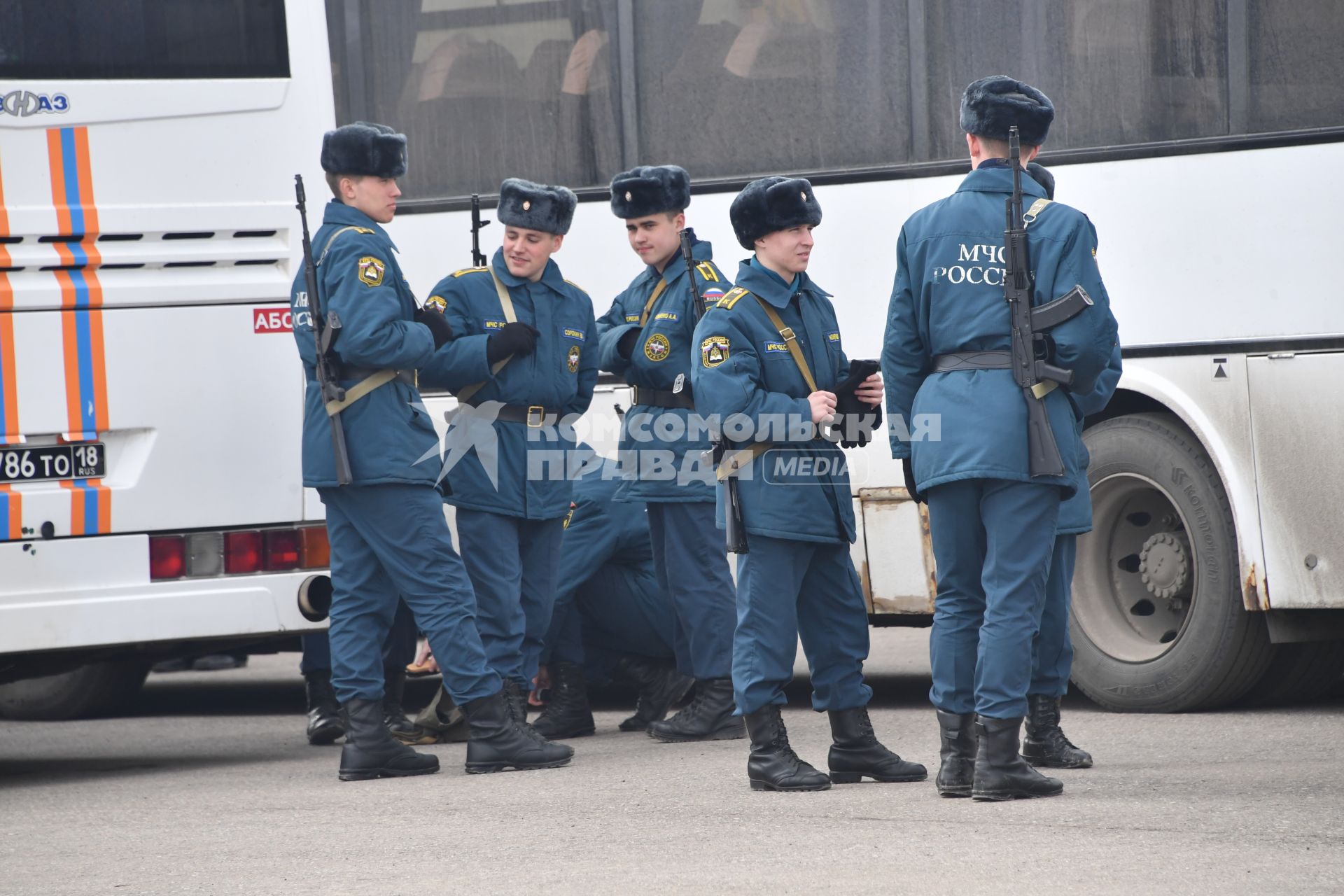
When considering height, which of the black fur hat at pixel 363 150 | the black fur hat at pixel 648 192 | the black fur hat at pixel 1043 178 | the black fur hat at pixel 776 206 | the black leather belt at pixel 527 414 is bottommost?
the black leather belt at pixel 527 414

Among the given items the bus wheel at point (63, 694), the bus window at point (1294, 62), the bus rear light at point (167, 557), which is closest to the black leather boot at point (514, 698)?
the bus rear light at point (167, 557)

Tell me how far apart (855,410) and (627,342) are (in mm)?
1633

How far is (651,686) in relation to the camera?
824cm

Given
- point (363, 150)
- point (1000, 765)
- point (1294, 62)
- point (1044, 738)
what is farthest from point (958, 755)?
point (1294, 62)

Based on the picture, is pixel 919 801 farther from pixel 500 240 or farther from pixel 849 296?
pixel 500 240

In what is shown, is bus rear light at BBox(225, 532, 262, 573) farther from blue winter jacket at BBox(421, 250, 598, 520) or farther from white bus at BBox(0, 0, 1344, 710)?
blue winter jacket at BBox(421, 250, 598, 520)

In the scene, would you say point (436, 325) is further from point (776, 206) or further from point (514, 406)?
point (776, 206)

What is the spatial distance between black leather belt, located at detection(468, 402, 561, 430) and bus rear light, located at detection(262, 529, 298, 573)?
81 cm

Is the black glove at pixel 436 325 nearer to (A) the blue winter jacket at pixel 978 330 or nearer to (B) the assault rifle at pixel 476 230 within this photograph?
(B) the assault rifle at pixel 476 230

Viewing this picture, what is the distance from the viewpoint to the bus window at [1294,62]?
24.3ft

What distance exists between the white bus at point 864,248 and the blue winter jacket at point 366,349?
1.95 ft

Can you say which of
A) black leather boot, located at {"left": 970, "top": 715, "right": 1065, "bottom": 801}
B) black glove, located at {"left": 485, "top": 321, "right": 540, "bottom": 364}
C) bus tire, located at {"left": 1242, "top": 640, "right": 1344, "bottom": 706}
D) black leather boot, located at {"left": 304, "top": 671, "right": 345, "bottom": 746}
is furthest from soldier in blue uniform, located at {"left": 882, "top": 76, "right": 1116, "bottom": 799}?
black leather boot, located at {"left": 304, "top": 671, "right": 345, "bottom": 746}

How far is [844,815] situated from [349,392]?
2.28 meters

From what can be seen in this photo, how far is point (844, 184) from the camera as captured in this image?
327 inches
